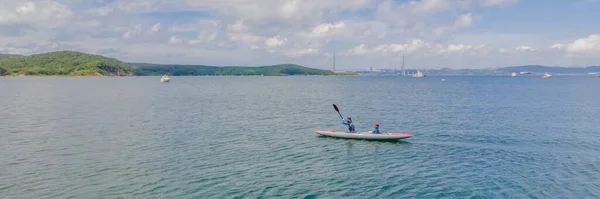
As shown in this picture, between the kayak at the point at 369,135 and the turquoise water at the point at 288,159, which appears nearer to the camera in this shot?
the turquoise water at the point at 288,159

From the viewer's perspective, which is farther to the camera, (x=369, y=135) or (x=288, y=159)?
(x=369, y=135)

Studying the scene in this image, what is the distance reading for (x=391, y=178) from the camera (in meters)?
31.2

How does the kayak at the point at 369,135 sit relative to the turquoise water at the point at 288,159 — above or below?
above

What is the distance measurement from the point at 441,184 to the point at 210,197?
1590cm

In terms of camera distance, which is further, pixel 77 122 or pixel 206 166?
pixel 77 122

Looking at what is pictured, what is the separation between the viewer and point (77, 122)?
5825cm

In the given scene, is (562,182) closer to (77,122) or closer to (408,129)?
(408,129)

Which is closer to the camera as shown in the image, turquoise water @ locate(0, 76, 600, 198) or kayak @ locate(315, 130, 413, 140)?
turquoise water @ locate(0, 76, 600, 198)

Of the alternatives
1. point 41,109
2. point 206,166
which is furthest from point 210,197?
point 41,109

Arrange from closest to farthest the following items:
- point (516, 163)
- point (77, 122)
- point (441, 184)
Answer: point (441, 184), point (516, 163), point (77, 122)

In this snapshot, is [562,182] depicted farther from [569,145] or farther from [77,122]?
→ [77,122]

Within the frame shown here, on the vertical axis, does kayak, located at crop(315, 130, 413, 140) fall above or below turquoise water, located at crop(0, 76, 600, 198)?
above

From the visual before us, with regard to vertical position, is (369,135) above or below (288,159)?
above

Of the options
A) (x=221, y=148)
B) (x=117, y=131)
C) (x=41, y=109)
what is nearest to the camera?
(x=221, y=148)
